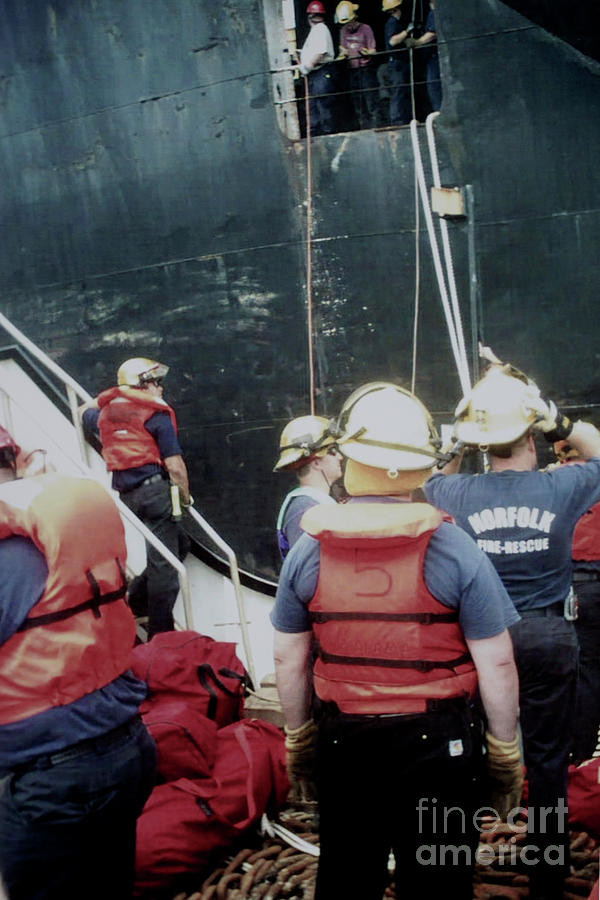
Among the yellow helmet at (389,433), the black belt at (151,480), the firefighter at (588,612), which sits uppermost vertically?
the yellow helmet at (389,433)

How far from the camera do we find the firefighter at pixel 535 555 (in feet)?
11.1

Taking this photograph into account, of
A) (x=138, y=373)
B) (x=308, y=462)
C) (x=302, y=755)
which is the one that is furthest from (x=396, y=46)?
(x=302, y=755)

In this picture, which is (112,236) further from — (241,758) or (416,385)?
(241,758)

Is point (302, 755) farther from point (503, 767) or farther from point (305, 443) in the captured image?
point (305, 443)

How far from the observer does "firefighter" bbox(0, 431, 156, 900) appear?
2465 millimetres

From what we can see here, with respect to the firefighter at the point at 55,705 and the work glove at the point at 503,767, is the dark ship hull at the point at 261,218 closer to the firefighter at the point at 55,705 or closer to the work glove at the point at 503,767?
the work glove at the point at 503,767

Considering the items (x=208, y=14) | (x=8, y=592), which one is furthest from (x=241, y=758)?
(x=208, y=14)

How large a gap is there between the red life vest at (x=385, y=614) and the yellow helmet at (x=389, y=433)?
15 cm

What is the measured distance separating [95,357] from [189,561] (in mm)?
1692

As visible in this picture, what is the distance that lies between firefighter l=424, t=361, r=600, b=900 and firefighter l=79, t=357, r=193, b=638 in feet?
8.17

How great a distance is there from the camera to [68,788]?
97.4 inches

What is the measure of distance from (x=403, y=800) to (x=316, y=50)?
17.5 feet

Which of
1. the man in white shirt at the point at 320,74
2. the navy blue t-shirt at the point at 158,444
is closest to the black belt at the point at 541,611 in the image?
the navy blue t-shirt at the point at 158,444

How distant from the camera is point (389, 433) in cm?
262
